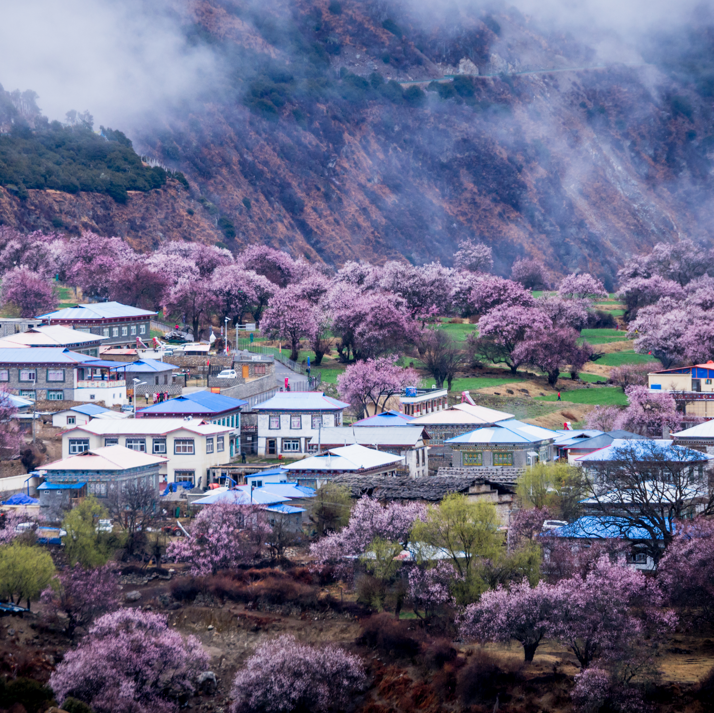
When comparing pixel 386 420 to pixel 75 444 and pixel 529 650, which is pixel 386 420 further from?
pixel 529 650

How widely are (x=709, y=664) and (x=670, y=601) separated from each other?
3118mm

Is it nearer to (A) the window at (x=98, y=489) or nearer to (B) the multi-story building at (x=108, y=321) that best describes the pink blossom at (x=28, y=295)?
(B) the multi-story building at (x=108, y=321)

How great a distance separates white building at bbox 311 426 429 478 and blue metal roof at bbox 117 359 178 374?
15.9 meters

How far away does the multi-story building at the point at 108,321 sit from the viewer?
94000 mm

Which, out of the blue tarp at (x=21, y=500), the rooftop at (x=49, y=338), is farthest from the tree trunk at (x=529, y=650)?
the rooftop at (x=49, y=338)

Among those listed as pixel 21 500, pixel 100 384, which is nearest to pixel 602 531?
pixel 21 500

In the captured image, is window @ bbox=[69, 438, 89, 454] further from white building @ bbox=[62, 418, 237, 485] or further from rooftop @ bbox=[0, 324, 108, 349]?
rooftop @ bbox=[0, 324, 108, 349]

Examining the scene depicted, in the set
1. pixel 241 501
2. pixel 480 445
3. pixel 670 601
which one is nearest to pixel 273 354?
pixel 480 445

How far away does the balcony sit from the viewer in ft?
259

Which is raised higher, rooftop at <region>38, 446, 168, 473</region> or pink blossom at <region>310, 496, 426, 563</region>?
rooftop at <region>38, 446, 168, 473</region>

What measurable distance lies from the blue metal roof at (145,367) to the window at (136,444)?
1527cm

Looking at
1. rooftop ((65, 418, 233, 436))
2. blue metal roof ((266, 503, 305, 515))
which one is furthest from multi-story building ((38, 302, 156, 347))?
blue metal roof ((266, 503, 305, 515))

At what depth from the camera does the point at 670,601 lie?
146ft

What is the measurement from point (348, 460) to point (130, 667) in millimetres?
23879
